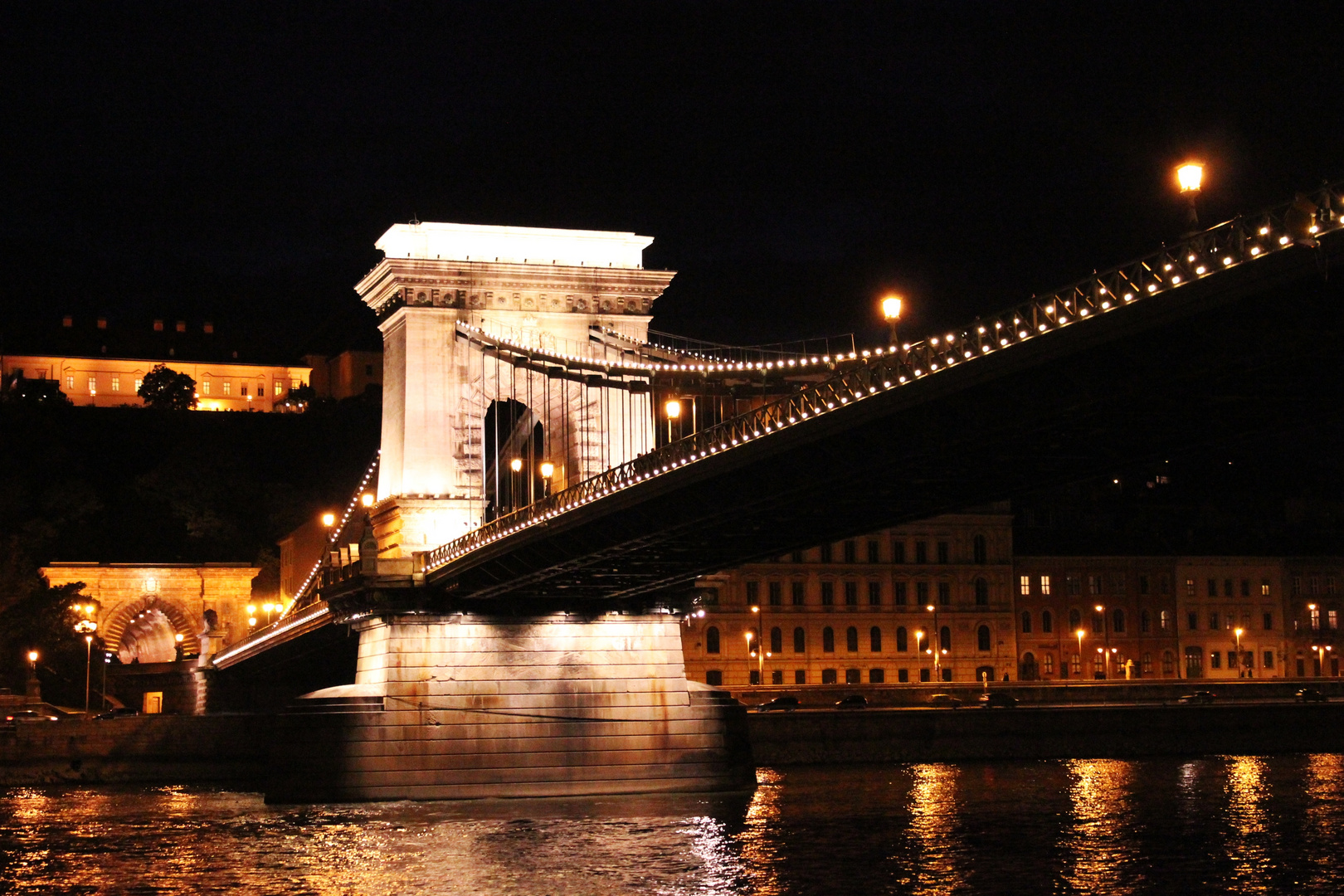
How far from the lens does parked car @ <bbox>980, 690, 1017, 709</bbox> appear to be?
5674 centimetres

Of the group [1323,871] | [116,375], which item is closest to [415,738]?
[1323,871]

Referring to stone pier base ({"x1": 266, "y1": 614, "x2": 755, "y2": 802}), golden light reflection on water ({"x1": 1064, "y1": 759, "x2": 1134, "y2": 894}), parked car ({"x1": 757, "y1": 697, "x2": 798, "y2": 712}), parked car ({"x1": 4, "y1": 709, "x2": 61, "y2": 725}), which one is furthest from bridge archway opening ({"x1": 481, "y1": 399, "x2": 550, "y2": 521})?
parked car ({"x1": 4, "y1": 709, "x2": 61, "y2": 725})

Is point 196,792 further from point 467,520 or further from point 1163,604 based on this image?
point 1163,604

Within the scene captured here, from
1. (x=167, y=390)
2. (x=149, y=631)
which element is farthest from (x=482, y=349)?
(x=167, y=390)

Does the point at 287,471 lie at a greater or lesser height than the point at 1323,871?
greater

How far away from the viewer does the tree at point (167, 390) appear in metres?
126

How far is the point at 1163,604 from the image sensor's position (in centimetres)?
7962

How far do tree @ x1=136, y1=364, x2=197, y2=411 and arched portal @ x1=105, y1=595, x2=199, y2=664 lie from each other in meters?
33.0

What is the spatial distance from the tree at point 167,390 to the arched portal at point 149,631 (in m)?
33.0

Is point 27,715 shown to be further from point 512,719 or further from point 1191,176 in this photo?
point 1191,176

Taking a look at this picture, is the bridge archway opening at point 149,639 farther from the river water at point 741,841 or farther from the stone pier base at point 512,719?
the stone pier base at point 512,719

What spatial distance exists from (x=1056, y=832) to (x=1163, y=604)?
4802 centimetres

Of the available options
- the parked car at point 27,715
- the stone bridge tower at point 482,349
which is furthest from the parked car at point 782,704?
the parked car at point 27,715

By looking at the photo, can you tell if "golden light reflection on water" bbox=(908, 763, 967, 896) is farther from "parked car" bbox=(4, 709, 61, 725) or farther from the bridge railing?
"parked car" bbox=(4, 709, 61, 725)
